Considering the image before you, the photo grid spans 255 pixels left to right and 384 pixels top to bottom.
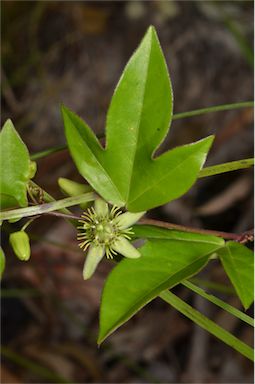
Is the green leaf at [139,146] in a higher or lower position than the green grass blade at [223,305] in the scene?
higher

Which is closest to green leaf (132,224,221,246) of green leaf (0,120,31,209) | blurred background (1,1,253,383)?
green leaf (0,120,31,209)

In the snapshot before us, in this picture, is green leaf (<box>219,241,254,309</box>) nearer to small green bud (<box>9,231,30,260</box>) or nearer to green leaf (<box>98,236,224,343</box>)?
green leaf (<box>98,236,224,343</box>)

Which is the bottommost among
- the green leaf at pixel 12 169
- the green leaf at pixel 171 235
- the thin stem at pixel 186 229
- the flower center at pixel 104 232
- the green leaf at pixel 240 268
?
the green leaf at pixel 240 268

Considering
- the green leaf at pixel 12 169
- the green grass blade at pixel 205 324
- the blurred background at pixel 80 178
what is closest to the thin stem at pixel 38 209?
the green leaf at pixel 12 169

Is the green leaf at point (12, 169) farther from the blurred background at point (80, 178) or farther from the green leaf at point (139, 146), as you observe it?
the blurred background at point (80, 178)

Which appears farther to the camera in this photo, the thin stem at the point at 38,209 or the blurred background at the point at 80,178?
the blurred background at the point at 80,178

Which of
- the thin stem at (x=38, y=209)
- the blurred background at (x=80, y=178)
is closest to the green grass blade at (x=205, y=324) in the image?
the thin stem at (x=38, y=209)
